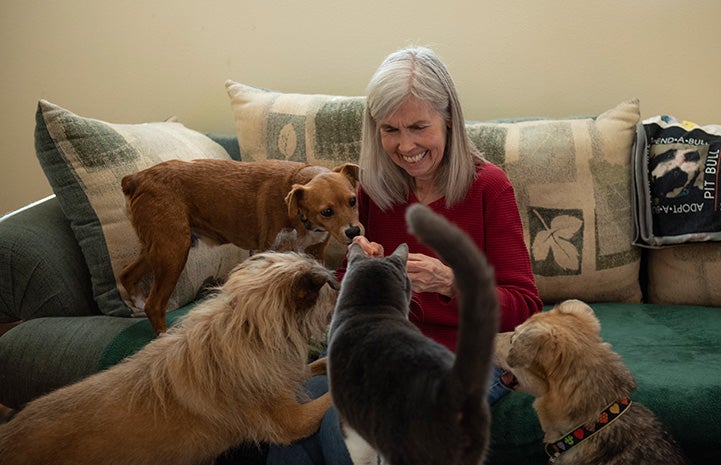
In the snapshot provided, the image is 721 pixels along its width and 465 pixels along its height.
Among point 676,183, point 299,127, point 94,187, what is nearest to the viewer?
point 94,187

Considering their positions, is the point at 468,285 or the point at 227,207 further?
the point at 227,207

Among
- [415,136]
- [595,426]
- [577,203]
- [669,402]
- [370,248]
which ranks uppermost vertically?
[415,136]

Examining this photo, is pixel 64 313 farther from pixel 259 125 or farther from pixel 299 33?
pixel 299 33

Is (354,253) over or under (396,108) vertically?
under

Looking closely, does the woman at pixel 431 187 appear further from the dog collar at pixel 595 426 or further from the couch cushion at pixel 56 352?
the couch cushion at pixel 56 352

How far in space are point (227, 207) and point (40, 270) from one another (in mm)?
674

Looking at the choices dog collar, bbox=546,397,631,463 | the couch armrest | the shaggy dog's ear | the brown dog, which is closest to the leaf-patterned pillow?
the brown dog

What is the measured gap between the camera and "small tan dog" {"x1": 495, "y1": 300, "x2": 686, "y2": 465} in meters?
1.36

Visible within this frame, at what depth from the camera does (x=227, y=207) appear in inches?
75.1

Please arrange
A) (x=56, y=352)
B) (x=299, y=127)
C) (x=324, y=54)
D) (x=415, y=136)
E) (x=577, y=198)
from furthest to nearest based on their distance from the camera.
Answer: (x=324, y=54) → (x=299, y=127) → (x=577, y=198) → (x=56, y=352) → (x=415, y=136)

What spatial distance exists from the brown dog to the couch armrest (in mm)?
322

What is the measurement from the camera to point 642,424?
1.40 metres

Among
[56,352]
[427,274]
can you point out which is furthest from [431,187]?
[56,352]

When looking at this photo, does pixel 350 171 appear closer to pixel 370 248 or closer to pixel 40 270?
pixel 370 248
